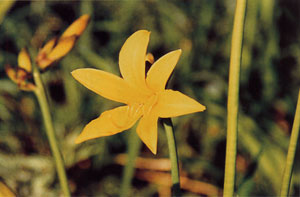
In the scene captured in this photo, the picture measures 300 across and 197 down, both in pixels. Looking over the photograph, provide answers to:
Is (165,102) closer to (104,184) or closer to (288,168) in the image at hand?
(288,168)

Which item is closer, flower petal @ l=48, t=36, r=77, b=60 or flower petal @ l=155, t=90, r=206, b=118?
flower petal @ l=155, t=90, r=206, b=118

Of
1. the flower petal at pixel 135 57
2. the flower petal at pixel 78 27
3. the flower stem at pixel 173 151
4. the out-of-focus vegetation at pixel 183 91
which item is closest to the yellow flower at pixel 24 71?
the flower petal at pixel 78 27

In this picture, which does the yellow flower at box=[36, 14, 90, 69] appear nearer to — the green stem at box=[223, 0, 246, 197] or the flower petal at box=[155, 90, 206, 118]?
the flower petal at box=[155, 90, 206, 118]

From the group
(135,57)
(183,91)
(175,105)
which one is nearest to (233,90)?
(175,105)

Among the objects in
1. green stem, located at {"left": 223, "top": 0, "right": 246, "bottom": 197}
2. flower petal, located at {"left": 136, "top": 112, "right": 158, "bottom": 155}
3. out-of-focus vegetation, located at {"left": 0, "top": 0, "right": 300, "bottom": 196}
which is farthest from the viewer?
out-of-focus vegetation, located at {"left": 0, "top": 0, "right": 300, "bottom": 196}

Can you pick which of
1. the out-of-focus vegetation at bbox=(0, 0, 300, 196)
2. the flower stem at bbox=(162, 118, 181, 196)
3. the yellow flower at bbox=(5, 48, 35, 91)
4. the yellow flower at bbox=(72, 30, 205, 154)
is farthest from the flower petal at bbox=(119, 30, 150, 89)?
the out-of-focus vegetation at bbox=(0, 0, 300, 196)

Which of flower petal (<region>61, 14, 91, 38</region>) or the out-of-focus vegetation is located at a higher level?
flower petal (<region>61, 14, 91, 38</region>)

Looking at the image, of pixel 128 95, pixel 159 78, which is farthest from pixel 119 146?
pixel 159 78
